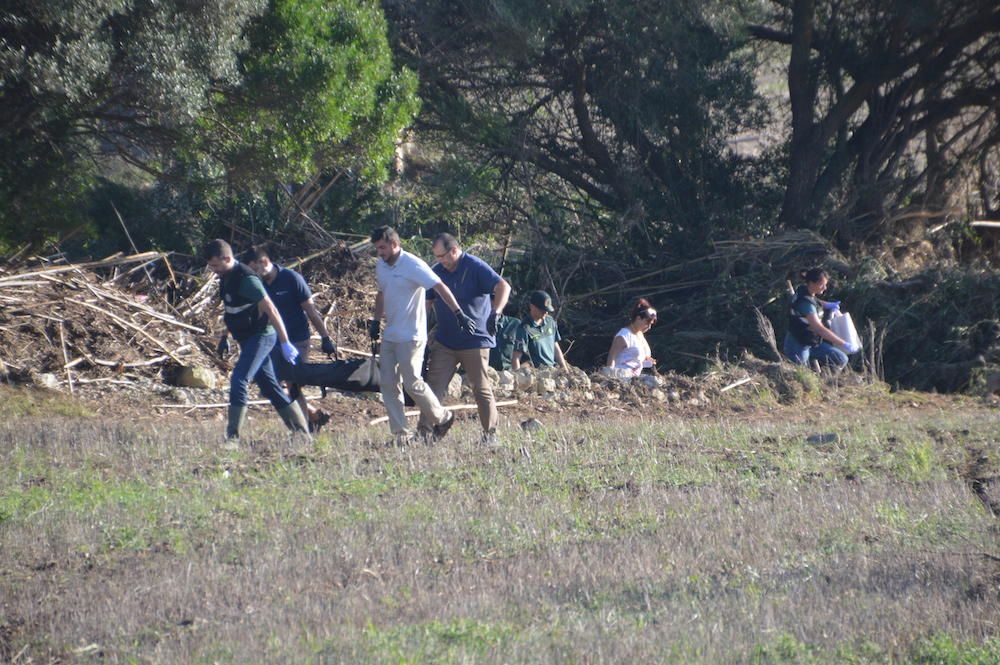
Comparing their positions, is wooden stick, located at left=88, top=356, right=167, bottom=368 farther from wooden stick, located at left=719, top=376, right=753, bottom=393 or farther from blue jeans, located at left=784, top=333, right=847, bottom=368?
blue jeans, located at left=784, top=333, right=847, bottom=368

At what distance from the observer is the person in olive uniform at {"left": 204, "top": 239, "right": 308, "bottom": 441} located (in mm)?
8586

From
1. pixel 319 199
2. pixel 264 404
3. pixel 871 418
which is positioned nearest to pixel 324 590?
pixel 264 404

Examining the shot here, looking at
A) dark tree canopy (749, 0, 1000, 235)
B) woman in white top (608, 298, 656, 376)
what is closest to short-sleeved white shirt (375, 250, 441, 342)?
woman in white top (608, 298, 656, 376)

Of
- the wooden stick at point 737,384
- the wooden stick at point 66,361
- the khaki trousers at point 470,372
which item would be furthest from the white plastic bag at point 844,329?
the wooden stick at point 66,361

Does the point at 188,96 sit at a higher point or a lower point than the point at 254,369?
higher

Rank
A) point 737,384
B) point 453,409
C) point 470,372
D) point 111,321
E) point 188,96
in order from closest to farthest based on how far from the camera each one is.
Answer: point 470,372 < point 453,409 < point 188,96 < point 737,384 < point 111,321

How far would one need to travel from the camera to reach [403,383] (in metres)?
8.95

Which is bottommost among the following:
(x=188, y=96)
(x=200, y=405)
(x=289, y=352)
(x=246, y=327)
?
(x=200, y=405)

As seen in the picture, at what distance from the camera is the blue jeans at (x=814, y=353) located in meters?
13.1

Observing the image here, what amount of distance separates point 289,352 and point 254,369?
0.30 m

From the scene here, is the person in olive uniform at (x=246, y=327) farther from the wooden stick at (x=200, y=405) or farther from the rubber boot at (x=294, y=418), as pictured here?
the wooden stick at (x=200, y=405)

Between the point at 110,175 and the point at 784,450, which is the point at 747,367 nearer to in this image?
the point at 784,450

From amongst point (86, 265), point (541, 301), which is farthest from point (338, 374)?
point (86, 265)

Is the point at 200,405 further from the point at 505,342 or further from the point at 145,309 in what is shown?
the point at 505,342
